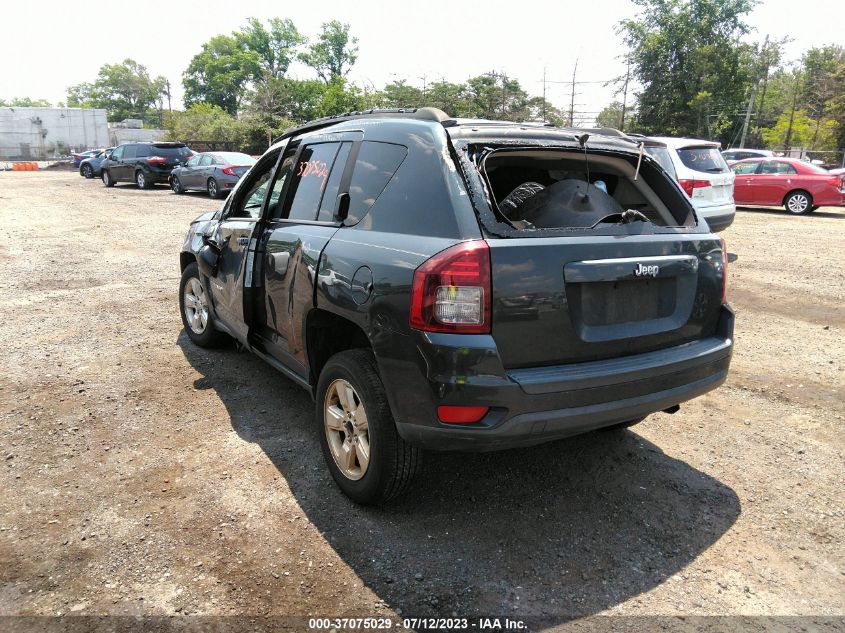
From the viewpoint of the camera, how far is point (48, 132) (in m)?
62.6

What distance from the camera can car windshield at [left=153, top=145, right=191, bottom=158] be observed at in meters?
23.6

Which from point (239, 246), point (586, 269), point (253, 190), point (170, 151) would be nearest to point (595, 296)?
point (586, 269)

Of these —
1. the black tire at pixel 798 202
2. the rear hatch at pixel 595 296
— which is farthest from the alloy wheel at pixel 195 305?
the black tire at pixel 798 202

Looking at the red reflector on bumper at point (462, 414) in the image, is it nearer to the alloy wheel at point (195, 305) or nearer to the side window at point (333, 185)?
the side window at point (333, 185)

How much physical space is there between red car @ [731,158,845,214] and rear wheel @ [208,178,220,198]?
15301 millimetres

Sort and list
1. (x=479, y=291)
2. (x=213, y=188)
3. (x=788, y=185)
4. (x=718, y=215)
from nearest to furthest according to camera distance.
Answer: (x=479, y=291) < (x=718, y=215) < (x=788, y=185) < (x=213, y=188)

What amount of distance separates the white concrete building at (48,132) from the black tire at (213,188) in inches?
2093

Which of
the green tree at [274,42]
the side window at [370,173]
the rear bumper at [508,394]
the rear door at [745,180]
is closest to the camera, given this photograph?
the rear bumper at [508,394]

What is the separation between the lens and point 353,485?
313 centimetres

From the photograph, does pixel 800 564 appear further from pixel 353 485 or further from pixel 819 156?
pixel 819 156

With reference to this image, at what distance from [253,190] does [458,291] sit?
9.29 ft

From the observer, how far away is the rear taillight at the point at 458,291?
2.51 metres

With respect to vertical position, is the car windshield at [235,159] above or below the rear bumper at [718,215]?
above

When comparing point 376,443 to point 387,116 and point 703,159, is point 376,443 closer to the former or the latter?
point 387,116
